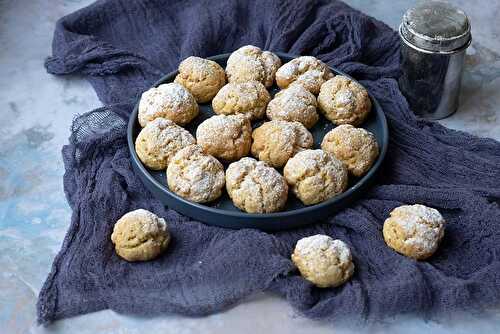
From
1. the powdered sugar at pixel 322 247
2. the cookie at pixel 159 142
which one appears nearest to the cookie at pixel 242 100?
the cookie at pixel 159 142

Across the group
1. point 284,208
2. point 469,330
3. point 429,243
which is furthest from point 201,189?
point 469,330

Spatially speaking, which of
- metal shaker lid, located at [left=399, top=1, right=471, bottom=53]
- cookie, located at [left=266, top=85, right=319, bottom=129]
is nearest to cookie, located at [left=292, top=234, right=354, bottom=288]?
cookie, located at [left=266, top=85, right=319, bottom=129]

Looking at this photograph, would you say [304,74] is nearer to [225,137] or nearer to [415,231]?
[225,137]

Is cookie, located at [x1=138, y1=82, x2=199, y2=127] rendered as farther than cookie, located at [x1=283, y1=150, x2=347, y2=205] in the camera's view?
Yes

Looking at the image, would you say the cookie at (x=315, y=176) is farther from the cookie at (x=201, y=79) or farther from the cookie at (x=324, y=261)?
the cookie at (x=201, y=79)

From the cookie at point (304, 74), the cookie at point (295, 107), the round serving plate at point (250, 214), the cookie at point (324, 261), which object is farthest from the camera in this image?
the cookie at point (304, 74)

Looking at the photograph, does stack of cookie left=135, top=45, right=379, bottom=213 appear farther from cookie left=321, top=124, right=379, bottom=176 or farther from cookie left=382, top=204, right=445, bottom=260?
cookie left=382, top=204, right=445, bottom=260

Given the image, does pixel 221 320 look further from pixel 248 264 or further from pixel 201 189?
pixel 201 189
